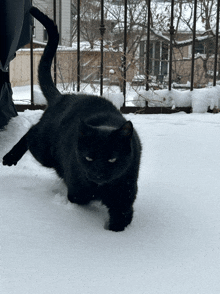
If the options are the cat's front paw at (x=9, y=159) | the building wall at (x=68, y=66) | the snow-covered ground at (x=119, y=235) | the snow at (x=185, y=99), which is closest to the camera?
the snow-covered ground at (x=119, y=235)

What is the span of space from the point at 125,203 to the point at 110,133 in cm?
31

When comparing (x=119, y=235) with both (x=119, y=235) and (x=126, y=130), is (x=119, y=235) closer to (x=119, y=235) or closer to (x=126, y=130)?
(x=119, y=235)

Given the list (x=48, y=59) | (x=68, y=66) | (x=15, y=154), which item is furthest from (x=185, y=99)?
(x=68, y=66)

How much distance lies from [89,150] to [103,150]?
0.18ft

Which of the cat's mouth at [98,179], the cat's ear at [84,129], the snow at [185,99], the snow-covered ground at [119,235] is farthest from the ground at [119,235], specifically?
the snow at [185,99]

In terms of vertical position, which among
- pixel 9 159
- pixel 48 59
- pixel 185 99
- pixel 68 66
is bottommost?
pixel 9 159

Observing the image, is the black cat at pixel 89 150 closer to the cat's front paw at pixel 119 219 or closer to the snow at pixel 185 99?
the cat's front paw at pixel 119 219

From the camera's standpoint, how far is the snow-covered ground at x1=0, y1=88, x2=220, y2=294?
3.08 feet

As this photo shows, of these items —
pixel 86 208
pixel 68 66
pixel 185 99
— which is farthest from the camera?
pixel 68 66

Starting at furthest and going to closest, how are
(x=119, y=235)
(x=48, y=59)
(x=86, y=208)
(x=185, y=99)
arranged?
(x=185, y=99) < (x=48, y=59) < (x=86, y=208) < (x=119, y=235)

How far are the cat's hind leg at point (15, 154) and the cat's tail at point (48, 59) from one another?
0.91 feet

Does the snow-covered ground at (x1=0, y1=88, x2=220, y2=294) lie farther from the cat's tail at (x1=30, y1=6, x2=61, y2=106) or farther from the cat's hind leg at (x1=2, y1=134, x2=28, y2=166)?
the cat's tail at (x1=30, y1=6, x2=61, y2=106)

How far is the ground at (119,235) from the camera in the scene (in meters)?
0.94

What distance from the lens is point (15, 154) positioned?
189 cm
